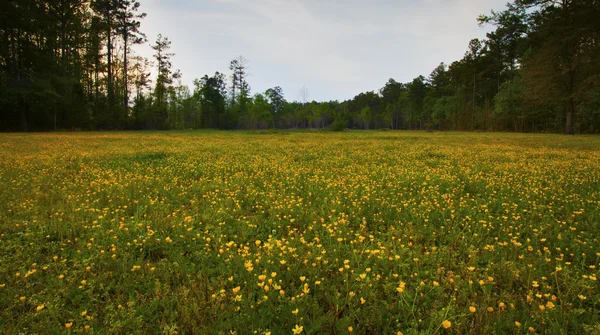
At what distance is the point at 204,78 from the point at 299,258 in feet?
212

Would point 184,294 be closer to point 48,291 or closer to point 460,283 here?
point 48,291

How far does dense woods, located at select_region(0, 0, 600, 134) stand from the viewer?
92.0 ft

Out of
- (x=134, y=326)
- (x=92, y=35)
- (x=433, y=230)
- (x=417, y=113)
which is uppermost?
(x=92, y=35)

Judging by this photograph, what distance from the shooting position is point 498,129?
52.2 metres

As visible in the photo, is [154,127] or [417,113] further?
[417,113]

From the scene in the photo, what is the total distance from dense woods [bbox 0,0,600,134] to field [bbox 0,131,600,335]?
30987 millimetres

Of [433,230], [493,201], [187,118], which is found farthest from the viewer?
[187,118]

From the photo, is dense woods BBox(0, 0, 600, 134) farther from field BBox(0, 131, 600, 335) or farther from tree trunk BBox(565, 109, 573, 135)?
field BBox(0, 131, 600, 335)

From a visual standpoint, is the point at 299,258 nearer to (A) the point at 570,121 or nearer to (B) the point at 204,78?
(A) the point at 570,121

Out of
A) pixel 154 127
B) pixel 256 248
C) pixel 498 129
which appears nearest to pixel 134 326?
pixel 256 248

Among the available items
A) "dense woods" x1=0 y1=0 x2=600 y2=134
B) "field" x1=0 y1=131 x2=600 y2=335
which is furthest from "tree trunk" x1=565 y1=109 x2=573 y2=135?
"field" x1=0 y1=131 x2=600 y2=335

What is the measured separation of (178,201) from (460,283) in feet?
16.4

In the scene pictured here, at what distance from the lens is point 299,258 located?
11.2 ft

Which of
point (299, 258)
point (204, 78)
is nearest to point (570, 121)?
point (299, 258)
